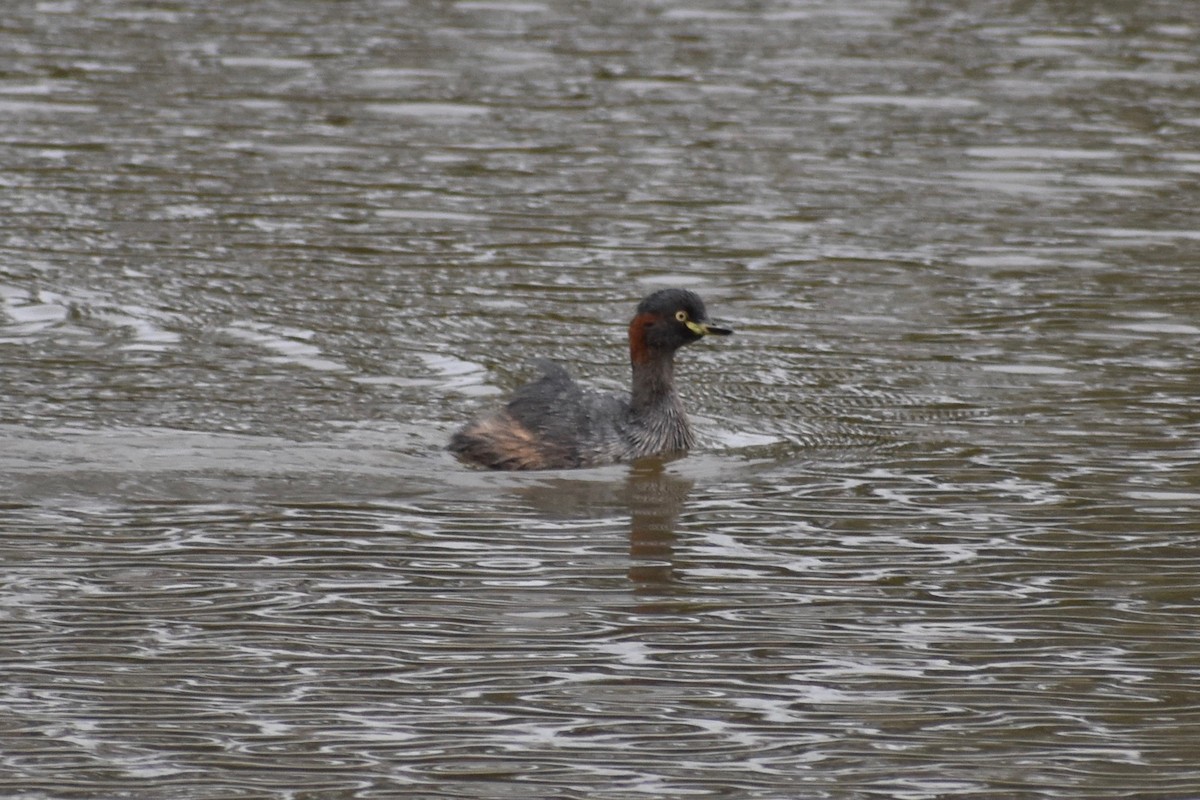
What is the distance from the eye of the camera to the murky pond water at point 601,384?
7.55 meters

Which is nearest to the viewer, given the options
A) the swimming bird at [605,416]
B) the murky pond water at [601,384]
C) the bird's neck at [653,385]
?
the murky pond water at [601,384]

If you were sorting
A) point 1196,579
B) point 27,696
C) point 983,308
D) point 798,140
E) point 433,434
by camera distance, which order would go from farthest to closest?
point 798,140, point 983,308, point 433,434, point 1196,579, point 27,696

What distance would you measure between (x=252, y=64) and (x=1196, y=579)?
48.1ft

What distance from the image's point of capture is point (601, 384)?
1324cm

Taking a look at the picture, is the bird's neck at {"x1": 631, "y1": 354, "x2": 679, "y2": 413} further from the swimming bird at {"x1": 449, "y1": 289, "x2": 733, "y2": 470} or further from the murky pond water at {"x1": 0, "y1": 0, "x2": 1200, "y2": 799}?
the murky pond water at {"x1": 0, "y1": 0, "x2": 1200, "y2": 799}

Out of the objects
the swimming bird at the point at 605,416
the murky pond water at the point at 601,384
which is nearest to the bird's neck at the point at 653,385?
the swimming bird at the point at 605,416

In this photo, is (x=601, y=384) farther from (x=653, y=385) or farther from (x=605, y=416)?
(x=605, y=416)

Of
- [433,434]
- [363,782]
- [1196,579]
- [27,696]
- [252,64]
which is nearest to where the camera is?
[363,782]

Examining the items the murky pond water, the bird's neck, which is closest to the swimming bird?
the bird's neck

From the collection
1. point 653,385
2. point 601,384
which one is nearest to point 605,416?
point 653,385

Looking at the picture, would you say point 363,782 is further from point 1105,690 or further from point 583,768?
point 1105,690

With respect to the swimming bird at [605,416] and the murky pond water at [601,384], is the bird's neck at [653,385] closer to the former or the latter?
the swimming bird at [605,416]

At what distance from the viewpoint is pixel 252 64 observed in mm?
22016

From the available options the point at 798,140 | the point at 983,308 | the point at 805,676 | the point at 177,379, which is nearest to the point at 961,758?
the point at 805,676
